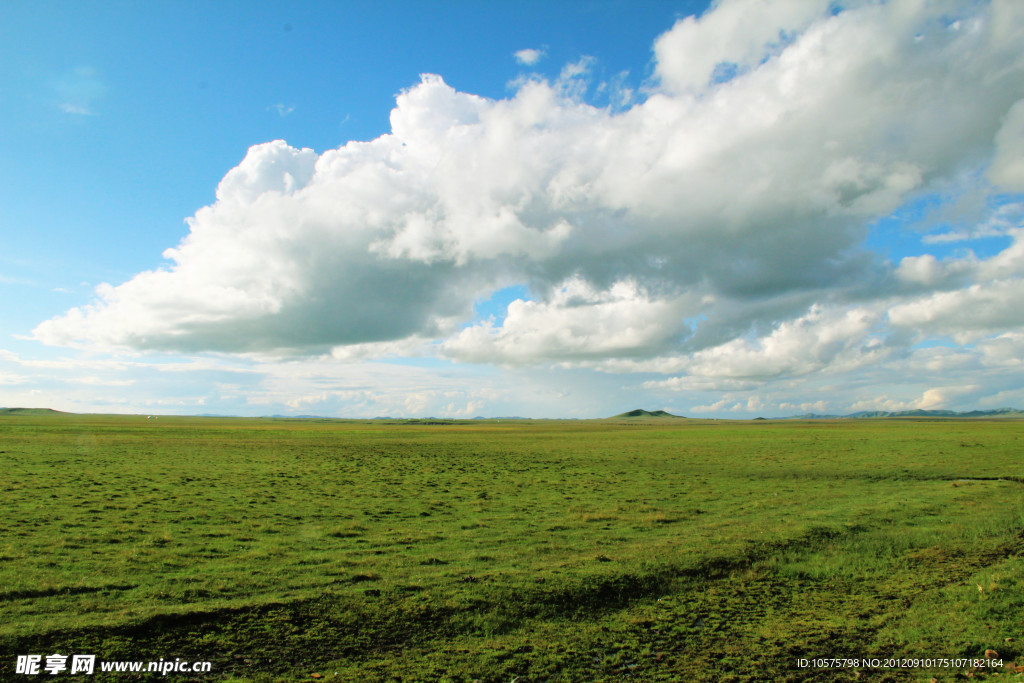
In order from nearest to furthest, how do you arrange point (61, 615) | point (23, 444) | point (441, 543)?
point (61, 615), point (441, 543), point (23, 444)

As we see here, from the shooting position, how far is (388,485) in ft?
121

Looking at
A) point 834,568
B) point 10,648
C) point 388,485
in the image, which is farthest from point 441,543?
point 388,485

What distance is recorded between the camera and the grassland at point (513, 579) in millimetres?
10430

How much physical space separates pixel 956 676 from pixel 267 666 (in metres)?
13.3

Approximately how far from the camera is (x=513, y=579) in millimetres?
15086

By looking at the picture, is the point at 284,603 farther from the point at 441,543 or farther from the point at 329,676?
the point at 441,543

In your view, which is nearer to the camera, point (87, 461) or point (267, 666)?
point (267, 666)

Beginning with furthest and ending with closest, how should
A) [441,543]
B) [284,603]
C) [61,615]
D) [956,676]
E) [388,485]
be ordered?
[388,485], [441,543], [284,603], [61,615], [956,676]

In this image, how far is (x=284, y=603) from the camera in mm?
12875

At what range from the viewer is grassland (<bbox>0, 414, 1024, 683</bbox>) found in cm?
1043

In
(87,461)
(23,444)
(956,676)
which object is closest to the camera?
(956,676)

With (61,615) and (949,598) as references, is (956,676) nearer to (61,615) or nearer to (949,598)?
(949,598)

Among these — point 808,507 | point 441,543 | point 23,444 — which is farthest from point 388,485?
point 23,444

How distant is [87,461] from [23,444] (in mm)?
29562
